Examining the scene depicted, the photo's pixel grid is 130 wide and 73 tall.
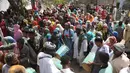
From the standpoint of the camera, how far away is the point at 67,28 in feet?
29.1

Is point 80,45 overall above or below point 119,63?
above

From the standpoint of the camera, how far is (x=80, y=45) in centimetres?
855

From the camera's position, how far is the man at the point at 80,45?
8328mm

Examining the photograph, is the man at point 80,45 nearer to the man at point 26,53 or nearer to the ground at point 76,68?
the ground at point 76,68

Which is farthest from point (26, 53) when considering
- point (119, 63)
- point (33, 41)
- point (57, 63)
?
point (119, 63)

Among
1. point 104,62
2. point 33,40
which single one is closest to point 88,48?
point 33,40

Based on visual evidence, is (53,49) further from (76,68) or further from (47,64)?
(76,68)

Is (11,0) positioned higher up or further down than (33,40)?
higher up

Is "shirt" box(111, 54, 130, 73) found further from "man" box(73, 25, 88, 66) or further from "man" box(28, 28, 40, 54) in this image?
"man" box(73, 25, 88, 66)

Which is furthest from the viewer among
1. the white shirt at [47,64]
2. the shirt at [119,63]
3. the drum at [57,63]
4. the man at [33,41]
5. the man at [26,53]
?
the man at [33,41]

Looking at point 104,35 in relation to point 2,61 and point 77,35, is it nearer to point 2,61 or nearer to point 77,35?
point 77,35

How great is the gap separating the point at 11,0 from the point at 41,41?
274 inches

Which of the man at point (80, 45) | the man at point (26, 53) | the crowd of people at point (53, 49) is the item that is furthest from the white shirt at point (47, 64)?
the man at point (80, 45)

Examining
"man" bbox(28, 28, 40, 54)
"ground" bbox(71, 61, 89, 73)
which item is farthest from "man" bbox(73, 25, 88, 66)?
"man" bbox(28, 28, 40, 54)
